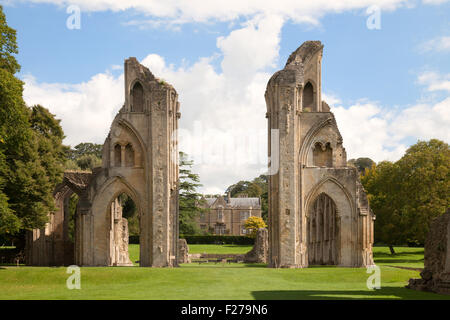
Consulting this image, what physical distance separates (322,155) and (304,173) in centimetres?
162

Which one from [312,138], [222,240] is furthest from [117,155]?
[222,240]

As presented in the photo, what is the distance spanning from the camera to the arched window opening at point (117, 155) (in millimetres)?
33416

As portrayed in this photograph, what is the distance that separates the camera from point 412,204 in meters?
43.5

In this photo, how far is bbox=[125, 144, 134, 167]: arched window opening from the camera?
1313 inches

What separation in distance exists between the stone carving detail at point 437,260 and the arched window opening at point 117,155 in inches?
709

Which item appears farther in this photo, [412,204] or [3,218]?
[412,204]

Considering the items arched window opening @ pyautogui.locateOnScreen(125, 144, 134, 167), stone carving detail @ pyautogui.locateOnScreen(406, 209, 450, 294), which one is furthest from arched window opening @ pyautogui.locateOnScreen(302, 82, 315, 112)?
stone carving detail @ pyautogui.locateOnScreen(406, 209, 450, 294)

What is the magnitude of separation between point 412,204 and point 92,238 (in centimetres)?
2358

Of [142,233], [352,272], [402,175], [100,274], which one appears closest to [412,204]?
[402,175]

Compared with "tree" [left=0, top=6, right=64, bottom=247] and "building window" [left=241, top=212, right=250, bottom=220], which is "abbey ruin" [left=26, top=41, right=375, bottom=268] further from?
"building window" [left=241, top=212, right=250, bottom=220]

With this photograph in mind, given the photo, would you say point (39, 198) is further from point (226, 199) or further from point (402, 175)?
point (226, 199)

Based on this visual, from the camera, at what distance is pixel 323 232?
42.7 metres

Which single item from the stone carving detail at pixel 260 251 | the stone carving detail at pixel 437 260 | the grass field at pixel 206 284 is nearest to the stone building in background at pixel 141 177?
the grass field at pixel 206 284

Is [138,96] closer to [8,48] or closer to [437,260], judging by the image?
[8,48]
